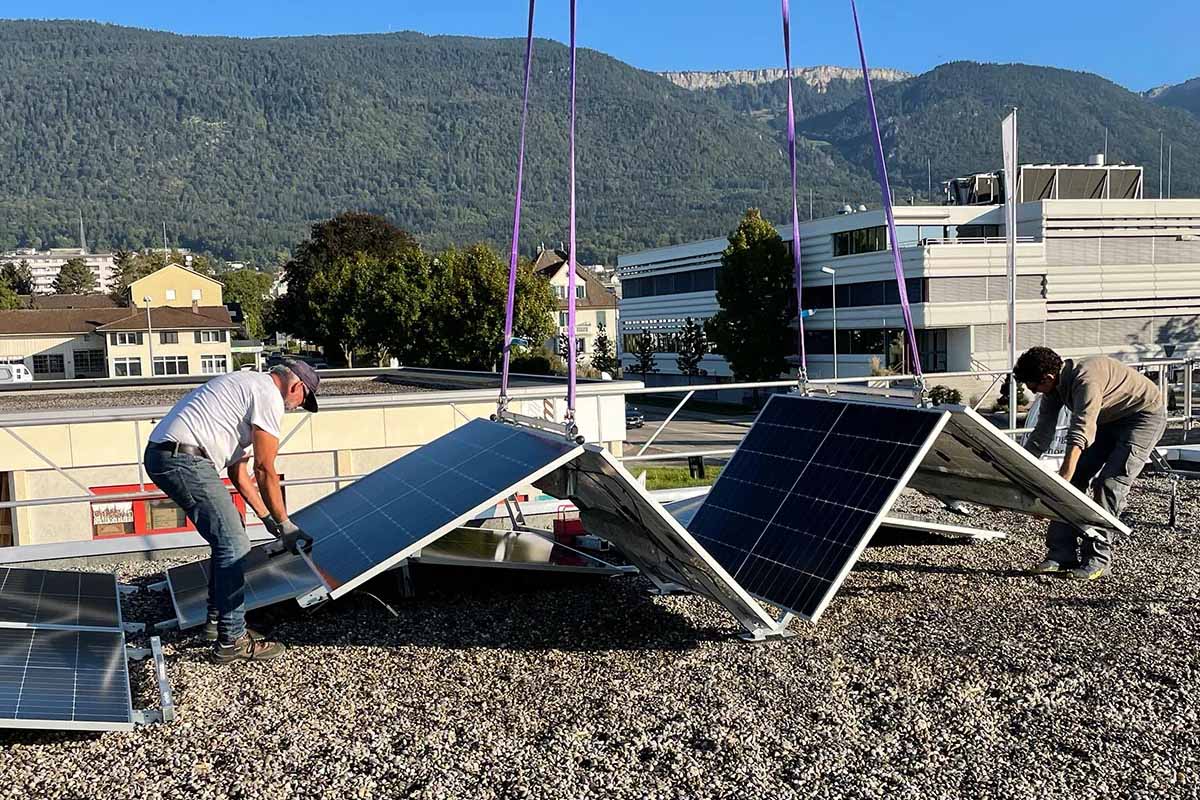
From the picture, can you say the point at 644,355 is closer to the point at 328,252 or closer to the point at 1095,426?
the point at 328,252

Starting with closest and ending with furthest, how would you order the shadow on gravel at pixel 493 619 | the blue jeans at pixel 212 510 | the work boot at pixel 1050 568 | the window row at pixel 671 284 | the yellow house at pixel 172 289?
the blue jeans at pixel 212 510
the shadow on gravel at pixel 493 619
the work boot at pixel 1050 568
the window row at pixel 671 284
the yellow house at pixel 172 289

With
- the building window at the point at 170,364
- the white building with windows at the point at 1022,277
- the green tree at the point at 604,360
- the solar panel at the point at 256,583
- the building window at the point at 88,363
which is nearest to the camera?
the solar panel at the point at 256,583

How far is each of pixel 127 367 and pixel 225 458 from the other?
3071 inches

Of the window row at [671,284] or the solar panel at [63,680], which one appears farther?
the window row at [671,284]

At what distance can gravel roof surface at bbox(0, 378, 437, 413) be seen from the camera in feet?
75.4

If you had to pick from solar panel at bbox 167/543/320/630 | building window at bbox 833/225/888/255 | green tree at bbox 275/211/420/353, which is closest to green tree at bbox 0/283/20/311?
green tree at bbox 275/211/420/353

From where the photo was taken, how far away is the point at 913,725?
497 centimetres

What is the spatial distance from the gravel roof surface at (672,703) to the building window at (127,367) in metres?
75.5

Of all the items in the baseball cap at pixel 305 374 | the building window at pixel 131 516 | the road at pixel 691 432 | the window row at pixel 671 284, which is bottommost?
the road at pixel 691 432

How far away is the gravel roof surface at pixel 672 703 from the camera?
444 centimetres

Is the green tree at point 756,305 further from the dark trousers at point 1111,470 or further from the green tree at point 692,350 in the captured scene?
the dark trousers at point 1111,470

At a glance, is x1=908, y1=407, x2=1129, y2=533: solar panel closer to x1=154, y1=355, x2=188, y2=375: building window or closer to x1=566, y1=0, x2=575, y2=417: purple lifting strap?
x1=566, y1=0, x2=575, y2=417: purple lifting strap

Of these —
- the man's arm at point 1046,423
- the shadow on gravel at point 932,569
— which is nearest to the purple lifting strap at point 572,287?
the shadow on gravel at point 932,569

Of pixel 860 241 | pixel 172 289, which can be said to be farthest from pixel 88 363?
pixel 860 241
